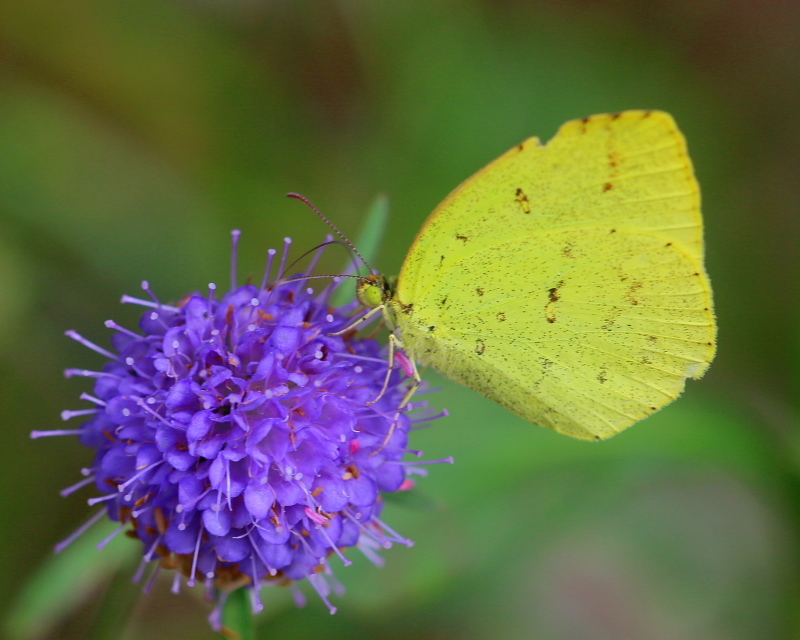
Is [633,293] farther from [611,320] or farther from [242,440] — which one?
[242,440]

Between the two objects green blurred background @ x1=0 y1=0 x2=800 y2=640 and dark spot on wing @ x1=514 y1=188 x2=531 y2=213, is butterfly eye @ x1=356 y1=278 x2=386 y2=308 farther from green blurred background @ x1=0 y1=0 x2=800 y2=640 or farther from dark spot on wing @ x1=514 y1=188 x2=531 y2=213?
green blurred background @ x1=0 y1=0 x2=800 y2=640

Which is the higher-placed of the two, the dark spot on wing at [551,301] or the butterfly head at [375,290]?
the butterfly head at [375,290]

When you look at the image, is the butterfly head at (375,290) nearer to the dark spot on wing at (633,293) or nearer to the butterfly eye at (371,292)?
the butterfly eye at (371,292)

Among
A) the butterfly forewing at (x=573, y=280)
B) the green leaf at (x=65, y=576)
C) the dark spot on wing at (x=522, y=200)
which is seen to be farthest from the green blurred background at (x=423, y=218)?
the dark spot on wing at (x=522, y=200)

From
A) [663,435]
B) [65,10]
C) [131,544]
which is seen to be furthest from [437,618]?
[65,10]

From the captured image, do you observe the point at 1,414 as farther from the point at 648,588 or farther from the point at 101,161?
the point at 648,588
